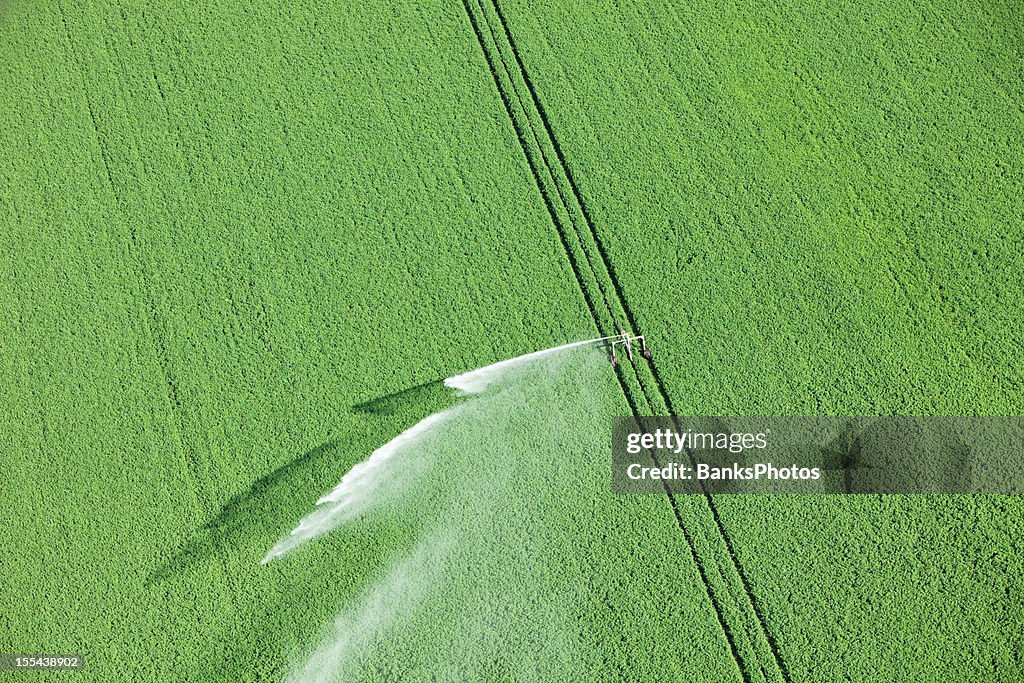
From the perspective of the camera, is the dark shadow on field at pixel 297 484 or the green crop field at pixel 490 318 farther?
the dark shadow on field at pixel 297 484

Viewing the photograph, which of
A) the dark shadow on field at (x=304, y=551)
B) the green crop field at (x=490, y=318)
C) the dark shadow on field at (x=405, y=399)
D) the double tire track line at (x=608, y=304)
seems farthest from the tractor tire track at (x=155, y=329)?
the double tire track line at (x=608, y=304)

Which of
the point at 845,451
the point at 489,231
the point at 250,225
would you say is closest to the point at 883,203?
the point at 845,451

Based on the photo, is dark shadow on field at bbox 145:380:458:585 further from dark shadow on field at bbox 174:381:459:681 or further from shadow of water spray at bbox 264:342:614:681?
shadow of water spray at bbox 264:342:614:681

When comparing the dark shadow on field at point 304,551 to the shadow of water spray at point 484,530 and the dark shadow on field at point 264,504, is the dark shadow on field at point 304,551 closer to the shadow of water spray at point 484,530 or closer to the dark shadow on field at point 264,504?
the dark shadow on field at point 264,504

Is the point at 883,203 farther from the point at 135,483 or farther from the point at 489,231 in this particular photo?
the point at 135,483

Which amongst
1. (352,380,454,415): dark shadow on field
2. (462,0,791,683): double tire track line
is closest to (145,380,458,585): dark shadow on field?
(352,380,454,415): dark shadow on field

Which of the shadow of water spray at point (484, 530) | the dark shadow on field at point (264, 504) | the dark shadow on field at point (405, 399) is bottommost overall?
the shadow of water spray at point (484, 530)

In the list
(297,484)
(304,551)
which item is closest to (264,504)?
(297,484)
